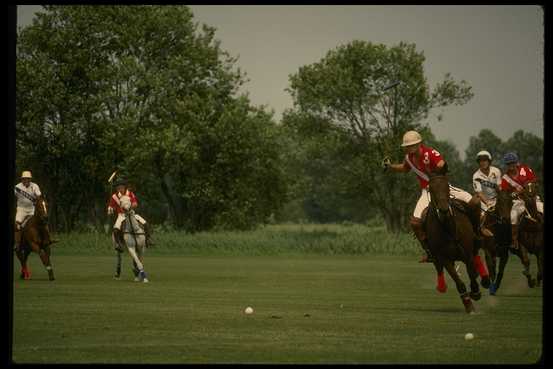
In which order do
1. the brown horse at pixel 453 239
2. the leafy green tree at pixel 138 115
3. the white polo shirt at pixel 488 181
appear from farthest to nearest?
the leafy green tree at pixel 138 115, the white polo shirt at pixel 488 181, the brown horse at pixel 453 239

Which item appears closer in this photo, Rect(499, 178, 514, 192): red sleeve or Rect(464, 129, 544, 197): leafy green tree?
Rect(499, 178, 514, 192): red sleeve

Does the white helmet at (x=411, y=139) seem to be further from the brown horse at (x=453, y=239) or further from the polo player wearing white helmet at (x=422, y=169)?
the brown horse at (x=453, y=239)

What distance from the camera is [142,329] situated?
A: 15.4 meters

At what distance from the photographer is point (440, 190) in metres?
17.3

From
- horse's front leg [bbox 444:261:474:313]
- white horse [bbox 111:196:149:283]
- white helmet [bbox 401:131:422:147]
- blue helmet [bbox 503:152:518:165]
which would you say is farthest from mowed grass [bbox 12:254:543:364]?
A: white helmet [bbox 401:131:422:147]

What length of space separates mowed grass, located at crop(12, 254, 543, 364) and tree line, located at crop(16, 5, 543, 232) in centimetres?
3529

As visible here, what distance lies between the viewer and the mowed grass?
42.1 feet

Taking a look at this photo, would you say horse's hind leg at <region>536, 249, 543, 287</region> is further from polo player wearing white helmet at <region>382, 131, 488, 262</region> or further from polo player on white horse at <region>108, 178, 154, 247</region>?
polo player on white horse at <region>108, 178, 154, 247</region>

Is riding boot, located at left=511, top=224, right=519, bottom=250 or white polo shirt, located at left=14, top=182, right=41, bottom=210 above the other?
white polo shirt, located at left=14, top=182, right=41, bottom=210

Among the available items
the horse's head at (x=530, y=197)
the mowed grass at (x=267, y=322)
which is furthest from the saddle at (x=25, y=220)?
the horse's head at (x=530, y=197)

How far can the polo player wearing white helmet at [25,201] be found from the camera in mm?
26797

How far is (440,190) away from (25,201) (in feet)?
42.7

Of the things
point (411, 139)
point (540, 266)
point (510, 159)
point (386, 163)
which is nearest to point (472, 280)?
point (386, 163)

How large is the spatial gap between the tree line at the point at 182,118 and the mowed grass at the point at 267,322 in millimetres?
35285
